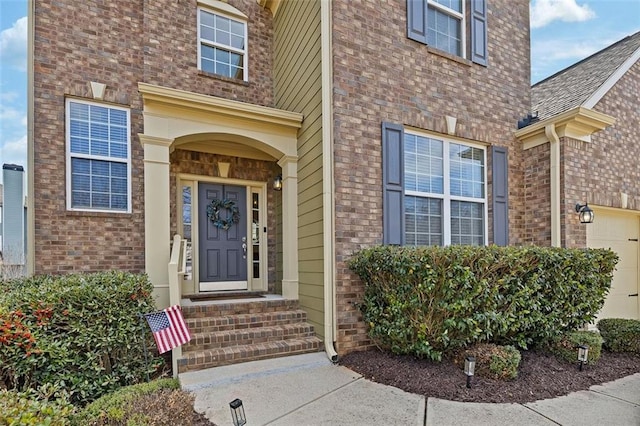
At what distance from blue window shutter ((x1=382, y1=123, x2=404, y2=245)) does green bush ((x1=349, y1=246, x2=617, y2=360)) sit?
61cm

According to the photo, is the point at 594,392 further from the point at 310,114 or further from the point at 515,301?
the point at 310,114

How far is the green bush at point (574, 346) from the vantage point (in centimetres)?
419

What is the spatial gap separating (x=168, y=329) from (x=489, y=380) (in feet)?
11.0

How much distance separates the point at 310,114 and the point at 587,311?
4479mm

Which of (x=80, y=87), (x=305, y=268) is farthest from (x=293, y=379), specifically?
(x=80, y=87)

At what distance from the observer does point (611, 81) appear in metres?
6.46

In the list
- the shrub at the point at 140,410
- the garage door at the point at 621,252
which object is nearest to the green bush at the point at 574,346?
the garage door at the point at 621,252

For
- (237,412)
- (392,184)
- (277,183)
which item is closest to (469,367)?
(237,412)

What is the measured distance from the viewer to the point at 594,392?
3562 millimetres

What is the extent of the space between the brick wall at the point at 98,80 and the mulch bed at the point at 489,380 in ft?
13.2

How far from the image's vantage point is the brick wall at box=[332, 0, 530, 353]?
4.61m

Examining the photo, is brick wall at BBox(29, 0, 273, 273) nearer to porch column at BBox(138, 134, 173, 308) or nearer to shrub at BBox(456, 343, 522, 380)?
porch column at BBox(138, 134, 173, 308)

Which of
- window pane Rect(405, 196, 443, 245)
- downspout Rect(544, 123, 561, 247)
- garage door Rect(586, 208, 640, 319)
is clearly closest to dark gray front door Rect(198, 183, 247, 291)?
window pane Rect(405, 196, 443, 245)

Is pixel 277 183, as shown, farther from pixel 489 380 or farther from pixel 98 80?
pixel 489 380
